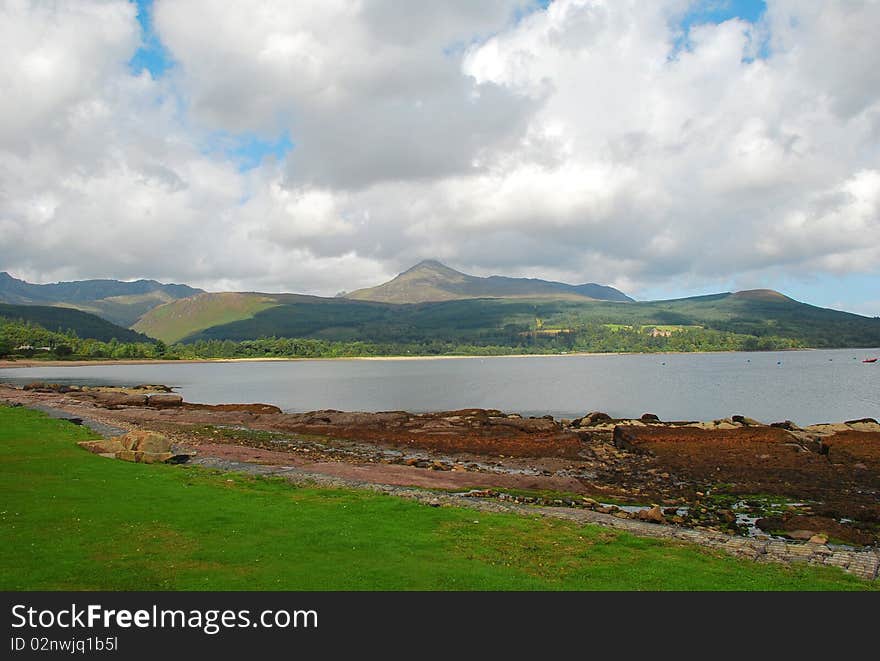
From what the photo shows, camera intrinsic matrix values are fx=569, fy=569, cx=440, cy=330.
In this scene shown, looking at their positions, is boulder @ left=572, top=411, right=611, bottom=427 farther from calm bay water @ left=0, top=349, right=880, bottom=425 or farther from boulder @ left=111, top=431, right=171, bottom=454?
boulder @ left=111, top=431, right=171, bottom=454

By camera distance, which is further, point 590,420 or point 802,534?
point 590,420

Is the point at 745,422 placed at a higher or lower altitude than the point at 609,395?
higher

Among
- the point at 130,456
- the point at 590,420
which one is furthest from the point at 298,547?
the point at 590,420

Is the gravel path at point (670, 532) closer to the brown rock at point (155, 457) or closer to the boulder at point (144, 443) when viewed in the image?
the brown rock at point (155, 457)

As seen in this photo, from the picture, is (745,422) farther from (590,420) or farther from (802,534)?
(802,534)

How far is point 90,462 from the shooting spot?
24.5 meters

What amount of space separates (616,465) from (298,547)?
31.0 meters

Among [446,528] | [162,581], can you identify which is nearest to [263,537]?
[162,581]

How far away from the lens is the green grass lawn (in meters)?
12.0

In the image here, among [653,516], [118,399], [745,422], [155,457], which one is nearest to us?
[653,516]

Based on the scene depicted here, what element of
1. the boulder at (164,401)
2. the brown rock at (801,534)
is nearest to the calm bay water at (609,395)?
the boulder at (164,401)

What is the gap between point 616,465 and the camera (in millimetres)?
40625

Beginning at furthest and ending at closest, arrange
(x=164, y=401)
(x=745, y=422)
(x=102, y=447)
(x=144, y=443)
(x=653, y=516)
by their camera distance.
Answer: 1. (x=164, y=401)
2. (x=745, y=422)
3. (x=144, y=443)
4. (x=102, y=447)
5. (x=653, y=516)
